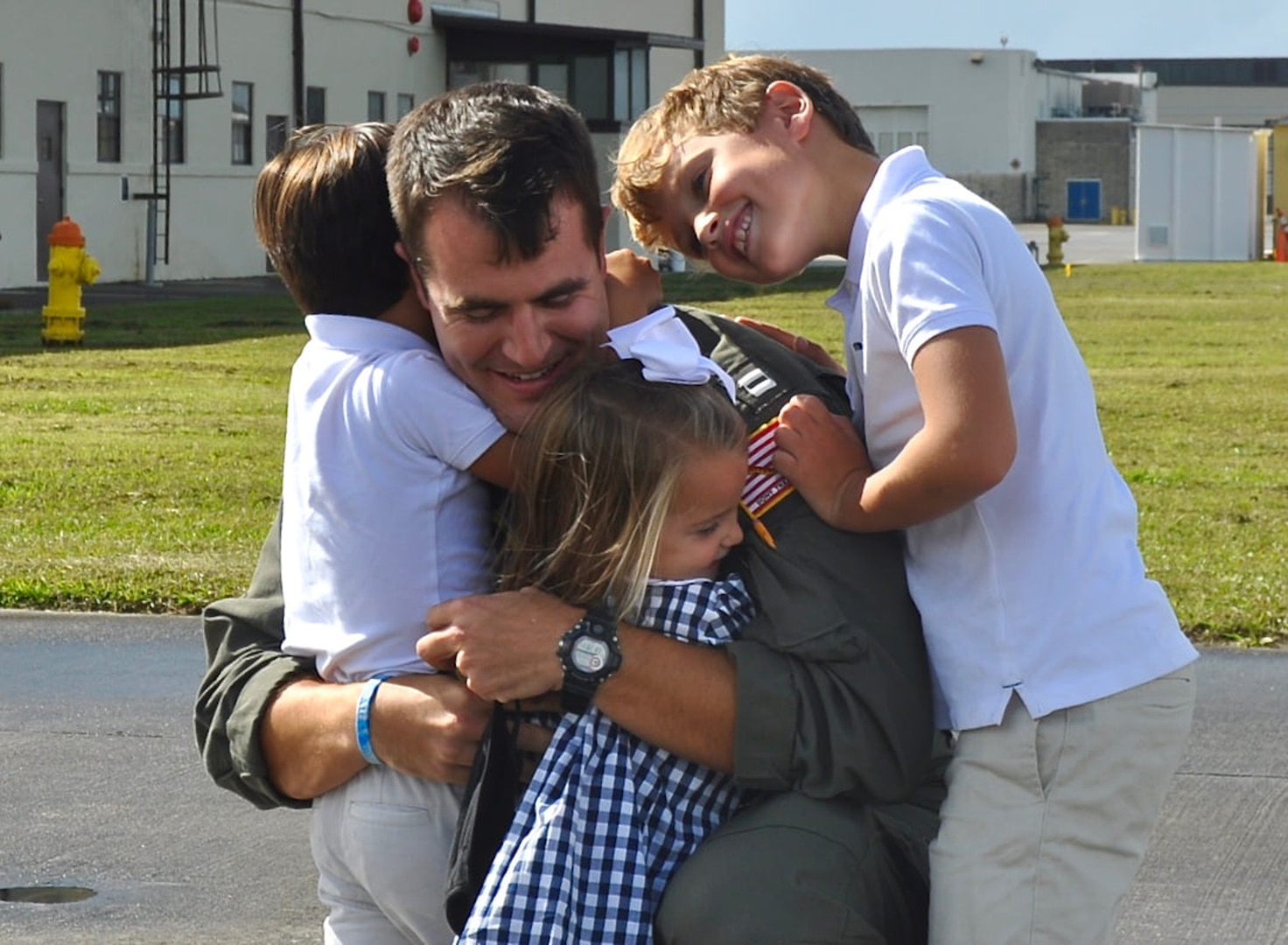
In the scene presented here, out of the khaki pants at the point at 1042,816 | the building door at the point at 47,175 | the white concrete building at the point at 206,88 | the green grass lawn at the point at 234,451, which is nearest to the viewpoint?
the khaki pants at the point at 1042,816

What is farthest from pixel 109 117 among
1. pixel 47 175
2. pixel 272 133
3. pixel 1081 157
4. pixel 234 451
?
pixel 1081 157

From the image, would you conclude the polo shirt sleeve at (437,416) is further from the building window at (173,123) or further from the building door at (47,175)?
the building window at (173,123)

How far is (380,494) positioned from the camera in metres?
2.83

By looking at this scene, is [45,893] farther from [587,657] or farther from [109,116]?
[109,116]

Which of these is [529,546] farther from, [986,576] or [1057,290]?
[1057,290]

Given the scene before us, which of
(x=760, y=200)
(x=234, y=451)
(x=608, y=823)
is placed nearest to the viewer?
(x=608, y=823)

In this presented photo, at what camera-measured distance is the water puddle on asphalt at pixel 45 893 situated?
5090 mm

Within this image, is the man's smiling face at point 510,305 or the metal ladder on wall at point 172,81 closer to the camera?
the man's smiling face at point 510,305

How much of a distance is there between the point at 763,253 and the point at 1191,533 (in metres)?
7.39

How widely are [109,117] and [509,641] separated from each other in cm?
3571

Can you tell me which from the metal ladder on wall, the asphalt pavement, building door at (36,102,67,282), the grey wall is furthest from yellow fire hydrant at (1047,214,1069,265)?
the grey wall

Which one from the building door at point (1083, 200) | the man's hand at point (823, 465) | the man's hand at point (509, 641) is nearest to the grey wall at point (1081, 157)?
the building door at point (1083, 200)

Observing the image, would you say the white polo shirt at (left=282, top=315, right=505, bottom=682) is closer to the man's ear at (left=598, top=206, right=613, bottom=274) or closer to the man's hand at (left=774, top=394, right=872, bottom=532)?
the man's ear at (left=598, top=206, right=613, bottom=274)

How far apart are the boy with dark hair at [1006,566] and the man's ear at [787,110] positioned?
0.16 meters
